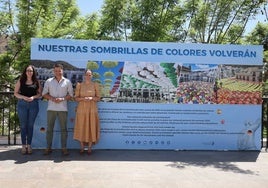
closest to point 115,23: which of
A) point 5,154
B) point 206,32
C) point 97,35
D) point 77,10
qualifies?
point 97,35

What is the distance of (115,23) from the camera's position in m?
16.0

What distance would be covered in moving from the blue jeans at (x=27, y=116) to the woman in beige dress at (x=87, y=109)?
84 cm

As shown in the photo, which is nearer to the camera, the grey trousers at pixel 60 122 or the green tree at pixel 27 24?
the grey trousers at pixel 60 122

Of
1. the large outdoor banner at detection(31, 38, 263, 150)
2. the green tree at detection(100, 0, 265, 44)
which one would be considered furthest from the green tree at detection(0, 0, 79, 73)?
the large outdoor banner at detection(31, 38, 263, 150)

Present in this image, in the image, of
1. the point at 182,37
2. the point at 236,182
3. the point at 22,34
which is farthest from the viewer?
the point at 182,37

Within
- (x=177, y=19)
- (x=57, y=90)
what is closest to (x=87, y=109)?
(x=57, y=90)

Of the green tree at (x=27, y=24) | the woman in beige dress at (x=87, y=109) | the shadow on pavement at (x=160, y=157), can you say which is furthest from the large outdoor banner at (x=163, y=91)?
the green tree at (x=27, y=24)

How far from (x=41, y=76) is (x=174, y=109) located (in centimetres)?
280

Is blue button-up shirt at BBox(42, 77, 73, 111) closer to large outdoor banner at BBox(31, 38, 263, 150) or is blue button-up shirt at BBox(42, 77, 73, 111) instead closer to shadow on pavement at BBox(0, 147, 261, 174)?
large outdoor banner at BBox(31, 38, 263, 150)

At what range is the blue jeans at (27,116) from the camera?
8.54 m

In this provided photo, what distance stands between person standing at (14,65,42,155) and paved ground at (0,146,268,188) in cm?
39

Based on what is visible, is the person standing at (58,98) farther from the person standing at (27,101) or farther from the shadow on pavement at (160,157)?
the shadow on pavement at (160,157)

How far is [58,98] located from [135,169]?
6.93 ft

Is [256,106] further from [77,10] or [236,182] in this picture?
[77,10]
